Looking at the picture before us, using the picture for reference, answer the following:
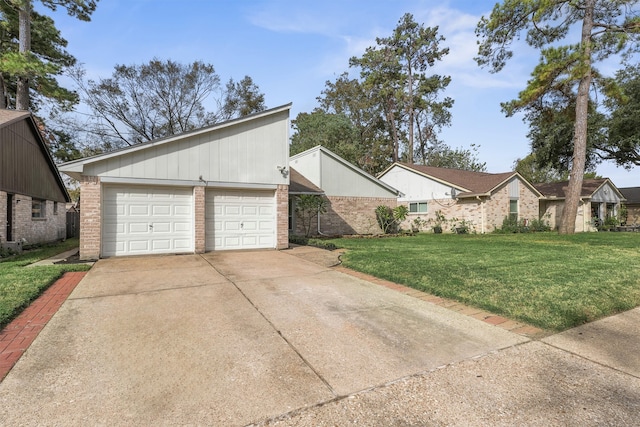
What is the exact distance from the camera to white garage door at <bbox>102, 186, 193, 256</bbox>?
9039mm

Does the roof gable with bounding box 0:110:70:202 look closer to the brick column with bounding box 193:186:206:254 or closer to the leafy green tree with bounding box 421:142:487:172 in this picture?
the brick column with bounding box 193:186:206:254

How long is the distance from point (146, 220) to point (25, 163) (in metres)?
7.94

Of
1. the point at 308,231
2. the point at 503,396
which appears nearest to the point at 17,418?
the point at 503,396

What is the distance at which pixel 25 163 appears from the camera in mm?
12914

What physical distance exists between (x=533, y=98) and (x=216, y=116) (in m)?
22.7

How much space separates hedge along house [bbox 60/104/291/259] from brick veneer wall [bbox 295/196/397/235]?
6.17m

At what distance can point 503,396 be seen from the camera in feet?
7.91

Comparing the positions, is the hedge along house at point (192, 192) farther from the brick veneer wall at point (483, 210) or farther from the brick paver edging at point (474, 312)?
the brick veneer wall at point (483, 210)

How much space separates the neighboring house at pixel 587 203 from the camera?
22688 mm

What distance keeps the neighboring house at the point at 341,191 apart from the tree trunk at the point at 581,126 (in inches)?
385

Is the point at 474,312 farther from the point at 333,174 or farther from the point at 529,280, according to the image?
the point at 333,174

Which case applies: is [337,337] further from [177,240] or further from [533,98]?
[533,98]

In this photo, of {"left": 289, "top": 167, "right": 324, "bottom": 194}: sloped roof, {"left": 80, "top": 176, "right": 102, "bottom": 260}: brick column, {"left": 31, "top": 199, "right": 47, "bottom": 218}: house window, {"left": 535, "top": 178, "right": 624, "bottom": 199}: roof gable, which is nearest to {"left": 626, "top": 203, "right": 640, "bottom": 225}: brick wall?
{"left": 535, "top": 178, "right": 624, "bottom": 199}: roof gable

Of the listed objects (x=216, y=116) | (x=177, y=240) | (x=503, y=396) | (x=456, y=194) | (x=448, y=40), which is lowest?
(x=503, y=396)
